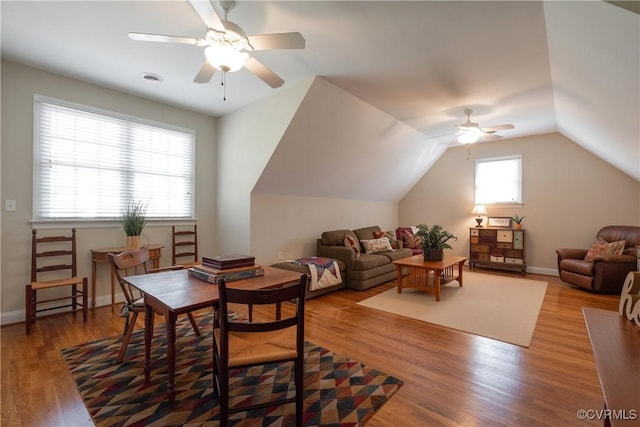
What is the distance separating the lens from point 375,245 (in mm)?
5270

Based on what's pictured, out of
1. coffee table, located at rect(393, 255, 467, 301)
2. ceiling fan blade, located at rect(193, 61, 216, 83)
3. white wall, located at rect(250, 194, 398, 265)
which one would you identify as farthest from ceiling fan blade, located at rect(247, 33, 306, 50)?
coffee table, located at rect(393, 255, 467, 301)

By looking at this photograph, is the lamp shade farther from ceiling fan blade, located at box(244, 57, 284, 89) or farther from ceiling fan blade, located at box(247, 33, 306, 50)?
ceiling fan blade, located at box(247, 33, 306, 50)

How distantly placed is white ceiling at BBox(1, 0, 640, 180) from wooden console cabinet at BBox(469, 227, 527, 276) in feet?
6.70

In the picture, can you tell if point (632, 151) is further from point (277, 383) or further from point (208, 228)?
point (208, 228)

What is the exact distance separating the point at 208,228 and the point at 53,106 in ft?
7.96

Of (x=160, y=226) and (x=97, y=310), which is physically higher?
(x=160, y=226)

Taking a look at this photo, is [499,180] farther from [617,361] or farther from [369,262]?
[617,361]

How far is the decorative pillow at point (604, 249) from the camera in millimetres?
4277

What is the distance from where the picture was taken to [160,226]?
417 cm

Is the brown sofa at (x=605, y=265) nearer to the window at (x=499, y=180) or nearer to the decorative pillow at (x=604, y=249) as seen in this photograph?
the decorative pillow at (x=604, y=249)

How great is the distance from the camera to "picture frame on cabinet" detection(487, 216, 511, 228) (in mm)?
5819

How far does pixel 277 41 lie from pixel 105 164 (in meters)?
3.06

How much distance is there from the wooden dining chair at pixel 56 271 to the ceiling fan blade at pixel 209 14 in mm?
2956

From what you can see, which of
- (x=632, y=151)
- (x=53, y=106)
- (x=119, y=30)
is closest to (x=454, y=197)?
(x=632, y=151)
